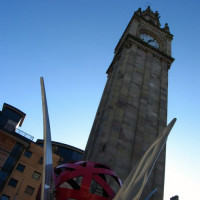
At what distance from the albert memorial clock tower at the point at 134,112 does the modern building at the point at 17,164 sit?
23.7 metres

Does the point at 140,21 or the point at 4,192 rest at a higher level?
the point at 140,21

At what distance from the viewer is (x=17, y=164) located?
41719mm

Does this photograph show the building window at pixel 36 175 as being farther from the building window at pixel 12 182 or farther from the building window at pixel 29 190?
the building window at pixel 12 182

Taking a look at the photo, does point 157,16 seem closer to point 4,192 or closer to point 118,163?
point 118,163

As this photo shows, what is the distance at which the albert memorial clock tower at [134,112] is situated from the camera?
15.8 metres

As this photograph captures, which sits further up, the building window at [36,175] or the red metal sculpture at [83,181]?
the red metal sculpture at [83,181]

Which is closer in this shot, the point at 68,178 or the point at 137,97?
the point at 68,178

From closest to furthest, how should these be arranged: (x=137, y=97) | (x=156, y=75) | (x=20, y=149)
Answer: (x=137, y=97) < (x=156, y=75) < (x=20, y=149)

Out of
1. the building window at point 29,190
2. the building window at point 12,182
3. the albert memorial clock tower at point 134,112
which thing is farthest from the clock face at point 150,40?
the building window at point 12,182

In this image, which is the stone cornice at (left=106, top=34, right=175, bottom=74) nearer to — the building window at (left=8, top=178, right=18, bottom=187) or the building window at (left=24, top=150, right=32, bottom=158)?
the building window at (left=24, top=150, right=32, bottom=158)

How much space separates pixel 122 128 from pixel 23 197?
1164 inches

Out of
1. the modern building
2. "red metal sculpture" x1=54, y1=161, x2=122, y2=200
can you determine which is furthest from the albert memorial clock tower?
the modern building

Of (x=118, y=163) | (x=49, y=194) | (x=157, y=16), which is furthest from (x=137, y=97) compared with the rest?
(x=157, y=16)

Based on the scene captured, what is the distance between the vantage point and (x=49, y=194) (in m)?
6.93
